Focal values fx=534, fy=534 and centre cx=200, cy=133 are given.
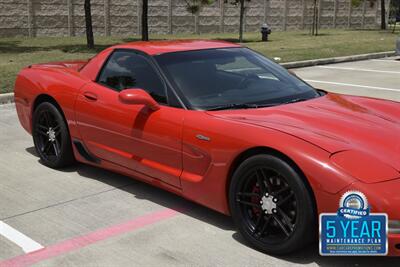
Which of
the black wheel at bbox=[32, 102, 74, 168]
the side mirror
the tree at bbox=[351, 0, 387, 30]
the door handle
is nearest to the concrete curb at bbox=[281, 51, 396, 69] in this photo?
the black wheel at bbox=[32, 102, 74, 168]

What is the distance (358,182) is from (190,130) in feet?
4.43

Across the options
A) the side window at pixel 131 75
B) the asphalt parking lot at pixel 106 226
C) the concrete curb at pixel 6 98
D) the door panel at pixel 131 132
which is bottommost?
the asphalt parking lot at pixel 106 226

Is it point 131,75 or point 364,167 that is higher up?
point 131,75

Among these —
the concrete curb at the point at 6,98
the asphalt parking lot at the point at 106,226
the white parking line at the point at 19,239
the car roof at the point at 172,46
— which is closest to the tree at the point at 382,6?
the concrete curb at the point at 6,98

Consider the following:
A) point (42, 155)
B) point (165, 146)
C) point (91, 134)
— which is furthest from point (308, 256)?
point (42, 155)

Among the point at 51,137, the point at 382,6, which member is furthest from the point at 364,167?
the point at 382,6

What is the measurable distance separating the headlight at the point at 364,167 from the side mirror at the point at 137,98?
5.23ft

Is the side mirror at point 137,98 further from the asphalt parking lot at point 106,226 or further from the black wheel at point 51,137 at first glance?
the black wheel at point 51,137

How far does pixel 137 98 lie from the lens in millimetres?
4133

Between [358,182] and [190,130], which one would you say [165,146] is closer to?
[190,130]

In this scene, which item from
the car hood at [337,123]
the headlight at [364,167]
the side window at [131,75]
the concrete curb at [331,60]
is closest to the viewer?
the headlight at [364,167]

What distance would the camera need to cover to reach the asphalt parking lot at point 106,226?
11.5 ft

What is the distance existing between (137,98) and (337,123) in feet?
4.96

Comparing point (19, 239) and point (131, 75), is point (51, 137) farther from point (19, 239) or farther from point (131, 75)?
point (19, 239)
